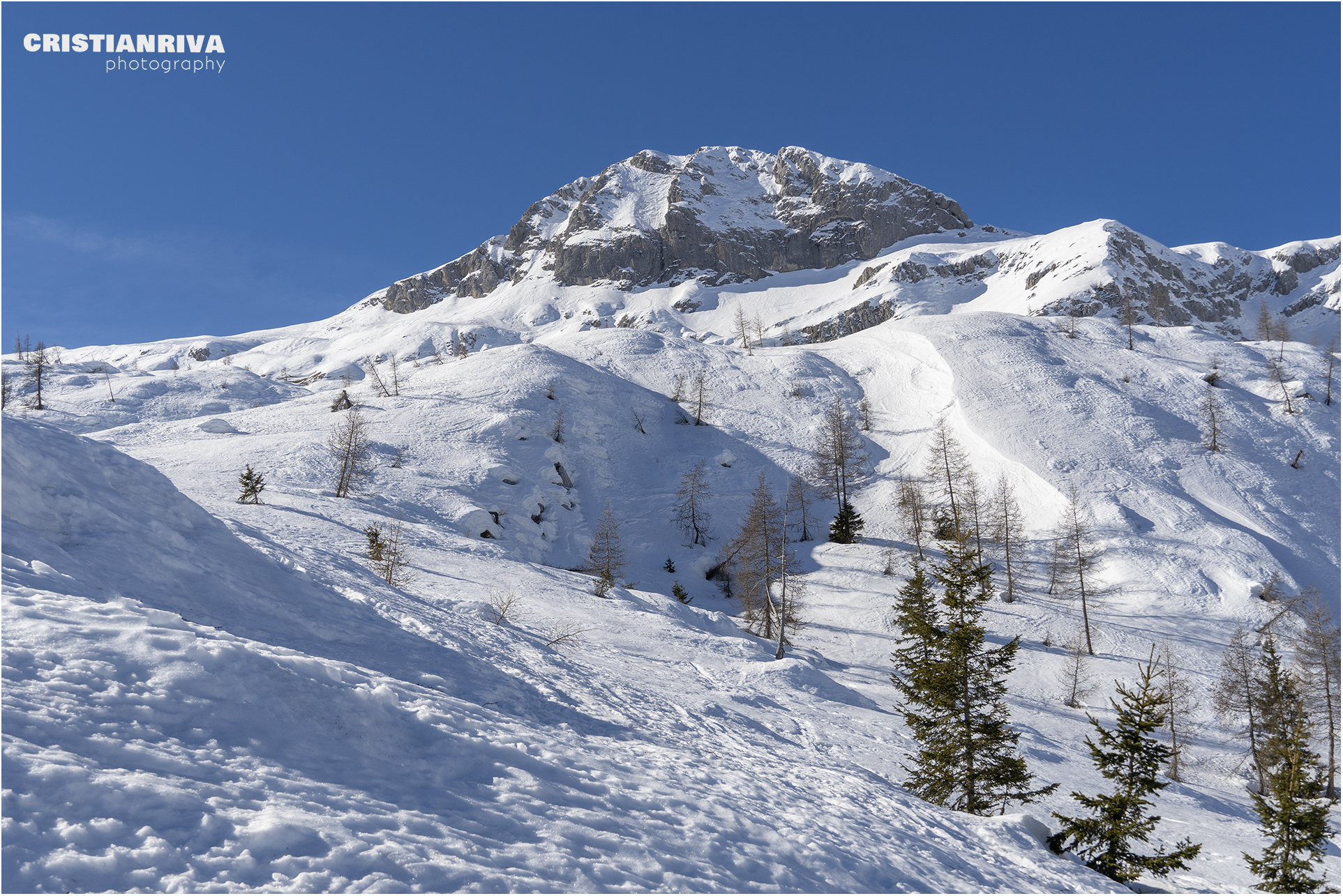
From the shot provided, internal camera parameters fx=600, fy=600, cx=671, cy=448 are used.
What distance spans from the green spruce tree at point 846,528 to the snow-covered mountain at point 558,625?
5.21 ft

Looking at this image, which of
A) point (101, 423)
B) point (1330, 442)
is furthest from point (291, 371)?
point (1330, 442)

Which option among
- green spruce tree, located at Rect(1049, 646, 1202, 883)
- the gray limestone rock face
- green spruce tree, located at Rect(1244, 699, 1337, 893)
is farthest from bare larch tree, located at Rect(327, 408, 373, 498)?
the gray limestone rock face

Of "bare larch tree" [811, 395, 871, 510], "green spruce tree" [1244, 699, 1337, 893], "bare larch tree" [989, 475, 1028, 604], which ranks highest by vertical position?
"bare larch tree" [811, 395, 871, 510]

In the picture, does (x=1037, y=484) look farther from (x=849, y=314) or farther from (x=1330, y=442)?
(x=849, y=314)

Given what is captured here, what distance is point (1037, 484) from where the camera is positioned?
1948 inches

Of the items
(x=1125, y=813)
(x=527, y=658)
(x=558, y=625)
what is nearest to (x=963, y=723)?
(x=1125, y=813)

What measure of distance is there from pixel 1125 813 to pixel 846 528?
38.1 m

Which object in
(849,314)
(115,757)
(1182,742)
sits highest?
(849,314)

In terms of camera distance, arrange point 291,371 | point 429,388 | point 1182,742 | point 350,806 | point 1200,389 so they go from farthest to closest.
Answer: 1. point 291,371
2. point 429,388
3. point 1200,389
4. point 1182,742
5. point 350,806

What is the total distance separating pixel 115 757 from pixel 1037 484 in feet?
185

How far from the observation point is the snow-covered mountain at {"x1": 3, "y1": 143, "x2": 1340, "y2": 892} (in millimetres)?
5715

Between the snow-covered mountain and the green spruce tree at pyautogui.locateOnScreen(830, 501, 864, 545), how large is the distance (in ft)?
5.21

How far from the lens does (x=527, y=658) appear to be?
1548 cm

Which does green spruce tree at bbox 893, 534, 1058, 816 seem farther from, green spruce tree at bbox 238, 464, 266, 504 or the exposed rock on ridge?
the exposed rock on ridge
